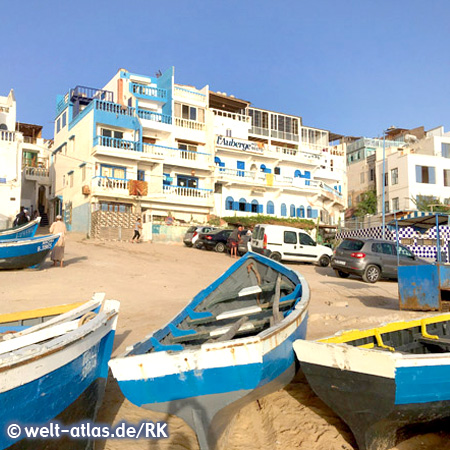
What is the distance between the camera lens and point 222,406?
12.8 ft

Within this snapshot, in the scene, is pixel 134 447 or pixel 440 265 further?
pixel 440 265

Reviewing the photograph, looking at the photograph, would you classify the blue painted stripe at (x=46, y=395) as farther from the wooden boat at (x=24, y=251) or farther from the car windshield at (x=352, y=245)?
the car windshield at (x=352, y=245)

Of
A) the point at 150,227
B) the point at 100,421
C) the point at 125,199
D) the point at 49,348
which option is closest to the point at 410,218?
the point at 100,421

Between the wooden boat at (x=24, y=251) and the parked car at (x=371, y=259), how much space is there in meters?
10.5

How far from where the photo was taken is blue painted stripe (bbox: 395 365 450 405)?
3.83m

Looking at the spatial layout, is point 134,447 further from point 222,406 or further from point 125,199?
point 125,199

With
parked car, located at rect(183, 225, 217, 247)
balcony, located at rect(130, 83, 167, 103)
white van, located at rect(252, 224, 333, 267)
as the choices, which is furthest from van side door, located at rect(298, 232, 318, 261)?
balcony, located at rect(130, 83, 167, 103)

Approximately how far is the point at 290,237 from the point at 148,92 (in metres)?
18.4

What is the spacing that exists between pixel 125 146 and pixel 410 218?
19.6 metres

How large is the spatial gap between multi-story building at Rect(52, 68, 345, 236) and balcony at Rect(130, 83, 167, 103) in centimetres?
8

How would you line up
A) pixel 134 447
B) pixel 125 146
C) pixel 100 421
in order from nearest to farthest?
1. pixel 134 447
2. pixel 100 421
3. pixel 125 146

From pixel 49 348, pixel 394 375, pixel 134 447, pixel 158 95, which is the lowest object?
pixel 134 447

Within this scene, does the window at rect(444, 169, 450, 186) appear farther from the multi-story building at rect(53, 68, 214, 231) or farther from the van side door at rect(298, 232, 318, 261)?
the van side door at rect(298, 232, 318, 261)

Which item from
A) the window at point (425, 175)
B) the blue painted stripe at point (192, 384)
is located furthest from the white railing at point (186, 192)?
the blue painted stripe at point (192, 384)
